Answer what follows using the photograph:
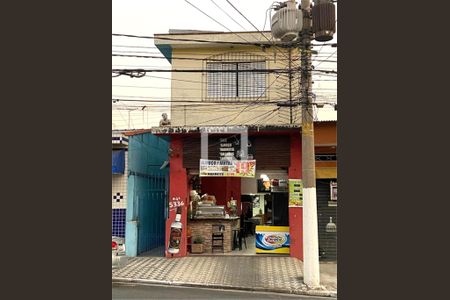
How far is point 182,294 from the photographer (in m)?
9.08

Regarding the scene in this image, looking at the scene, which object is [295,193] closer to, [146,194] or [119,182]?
[146,194]

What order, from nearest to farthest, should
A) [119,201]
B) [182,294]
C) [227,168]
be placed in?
→ 1. [182,294]
2. [227,168]
3. [119,201]

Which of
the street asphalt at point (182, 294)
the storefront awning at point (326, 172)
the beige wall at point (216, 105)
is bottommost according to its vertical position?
the street asphalt at point (182, 294)

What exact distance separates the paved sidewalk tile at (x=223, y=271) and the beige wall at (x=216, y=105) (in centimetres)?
433

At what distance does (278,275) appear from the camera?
35.4 ft

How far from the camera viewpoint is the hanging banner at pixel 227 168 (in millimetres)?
13141

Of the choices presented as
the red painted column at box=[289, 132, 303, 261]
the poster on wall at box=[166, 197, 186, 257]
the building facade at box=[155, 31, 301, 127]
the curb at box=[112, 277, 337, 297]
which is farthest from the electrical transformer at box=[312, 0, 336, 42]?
the poster on wall at box=[166, 197, 186, 257]

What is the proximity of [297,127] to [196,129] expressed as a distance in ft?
9.55

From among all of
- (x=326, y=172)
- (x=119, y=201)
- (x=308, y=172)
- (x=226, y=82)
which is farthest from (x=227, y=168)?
(x=119, y=201)

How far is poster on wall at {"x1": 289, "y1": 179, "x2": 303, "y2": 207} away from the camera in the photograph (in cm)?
1298

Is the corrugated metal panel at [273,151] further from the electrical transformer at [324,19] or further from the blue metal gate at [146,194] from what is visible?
the electrical transformer at [324,19]

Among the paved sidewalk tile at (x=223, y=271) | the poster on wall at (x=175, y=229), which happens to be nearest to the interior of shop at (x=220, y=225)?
the poster on wall at (x=175, y=229)

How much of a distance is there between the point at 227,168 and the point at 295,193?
2.16 meters

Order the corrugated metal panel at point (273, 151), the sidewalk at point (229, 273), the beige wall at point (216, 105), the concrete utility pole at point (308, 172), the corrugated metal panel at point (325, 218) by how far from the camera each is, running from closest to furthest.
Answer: the concrete utility pole at point (308, 172) → the sidewalk at point (229, 273) → the corrugated metal panel at point (325, 218) → the corrugated metal panel at point (273, 151) → the beige wall at point (216, 105)
